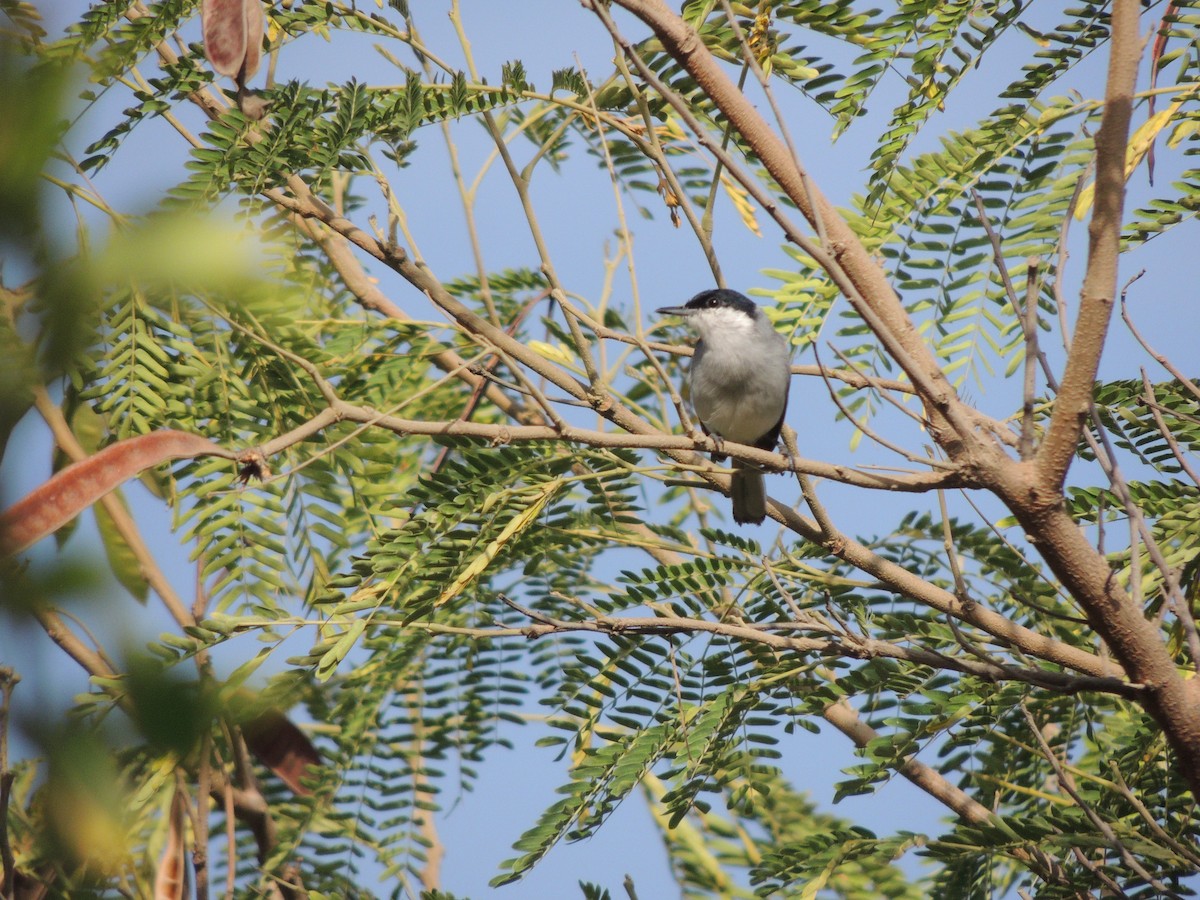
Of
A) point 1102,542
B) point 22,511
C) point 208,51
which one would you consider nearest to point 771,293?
point 1102,542

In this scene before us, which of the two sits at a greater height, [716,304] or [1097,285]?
[716,304]

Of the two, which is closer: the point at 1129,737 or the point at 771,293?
the point at 1129,737

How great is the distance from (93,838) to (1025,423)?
6.08 ft

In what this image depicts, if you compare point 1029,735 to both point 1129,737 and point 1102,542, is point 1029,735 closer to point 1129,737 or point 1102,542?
point 1129,737

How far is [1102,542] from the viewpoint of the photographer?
7.32 feet

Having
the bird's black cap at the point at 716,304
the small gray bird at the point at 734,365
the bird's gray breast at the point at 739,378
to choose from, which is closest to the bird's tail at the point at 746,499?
the small gray bird at the point at 734,365

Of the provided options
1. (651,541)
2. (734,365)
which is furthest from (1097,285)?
(734,365)

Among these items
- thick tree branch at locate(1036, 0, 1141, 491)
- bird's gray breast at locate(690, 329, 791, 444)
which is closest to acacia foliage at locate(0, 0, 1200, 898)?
thick tree branch at locate(1036, 0, 1141, 491)

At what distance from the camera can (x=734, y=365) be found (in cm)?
519

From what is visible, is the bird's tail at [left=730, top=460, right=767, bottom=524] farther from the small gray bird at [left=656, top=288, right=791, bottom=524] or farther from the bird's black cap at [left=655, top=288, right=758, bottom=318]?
the bird's black cap at [left=655, top=288, right=758, bottom=318]

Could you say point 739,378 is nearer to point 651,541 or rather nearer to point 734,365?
point 734,365

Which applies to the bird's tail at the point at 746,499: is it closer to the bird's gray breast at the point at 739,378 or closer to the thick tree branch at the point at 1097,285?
the bird's gray breast at the point at 739,378

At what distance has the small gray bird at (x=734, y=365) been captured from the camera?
5211mm

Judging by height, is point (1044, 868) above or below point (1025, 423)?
below
